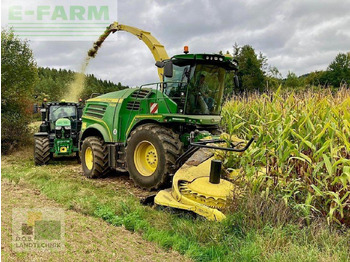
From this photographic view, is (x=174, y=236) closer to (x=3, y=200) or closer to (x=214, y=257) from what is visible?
(x=214, y=257)

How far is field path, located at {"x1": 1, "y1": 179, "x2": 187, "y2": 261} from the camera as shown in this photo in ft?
9.34

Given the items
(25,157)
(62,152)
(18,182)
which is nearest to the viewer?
(18,182)

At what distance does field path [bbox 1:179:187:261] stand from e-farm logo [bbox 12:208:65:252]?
64 mm

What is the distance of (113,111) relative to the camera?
6.67 m

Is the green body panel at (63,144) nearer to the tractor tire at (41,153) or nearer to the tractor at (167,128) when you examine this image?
the tractor tire at (41,153)

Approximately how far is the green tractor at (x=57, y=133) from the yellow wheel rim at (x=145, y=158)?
3.53m

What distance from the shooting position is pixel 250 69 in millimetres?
24234

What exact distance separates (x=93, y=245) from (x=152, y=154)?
2.59 meters

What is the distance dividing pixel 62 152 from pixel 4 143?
4.36 metres

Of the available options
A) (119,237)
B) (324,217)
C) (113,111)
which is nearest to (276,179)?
(324,217)

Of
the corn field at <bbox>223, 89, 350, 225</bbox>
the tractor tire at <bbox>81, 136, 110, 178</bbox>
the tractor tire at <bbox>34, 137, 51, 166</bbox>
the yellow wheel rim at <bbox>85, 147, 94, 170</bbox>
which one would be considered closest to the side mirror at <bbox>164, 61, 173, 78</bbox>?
the corn field at <bbox>223, 89, 350, 225</bbox>

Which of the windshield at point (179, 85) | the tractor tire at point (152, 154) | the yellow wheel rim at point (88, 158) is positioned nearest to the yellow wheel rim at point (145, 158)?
the tractor tire at point (152, 154)

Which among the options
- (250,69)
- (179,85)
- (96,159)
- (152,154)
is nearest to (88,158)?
(96,159)

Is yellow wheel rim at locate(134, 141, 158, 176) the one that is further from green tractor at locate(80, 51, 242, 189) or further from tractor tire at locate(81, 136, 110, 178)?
tractor tire at locate(81, 136, 110, 178)
